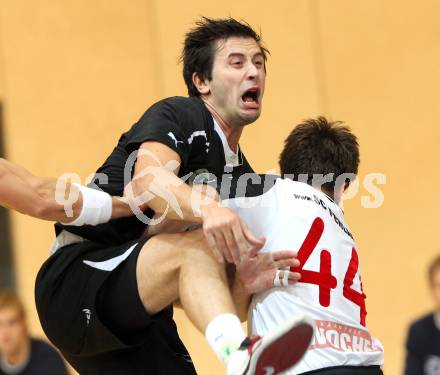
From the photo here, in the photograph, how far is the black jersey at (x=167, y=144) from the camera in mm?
3242

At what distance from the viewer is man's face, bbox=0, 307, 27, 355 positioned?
500 centimetres

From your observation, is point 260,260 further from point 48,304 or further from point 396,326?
point 396,326

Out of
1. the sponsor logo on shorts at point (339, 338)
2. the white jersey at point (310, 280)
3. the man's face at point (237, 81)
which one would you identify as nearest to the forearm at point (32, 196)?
the white jersey at point (310, 280)

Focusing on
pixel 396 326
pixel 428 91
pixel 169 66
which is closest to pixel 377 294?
pixel 396 326

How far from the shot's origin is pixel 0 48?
6570mm

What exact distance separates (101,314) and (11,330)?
192 cm

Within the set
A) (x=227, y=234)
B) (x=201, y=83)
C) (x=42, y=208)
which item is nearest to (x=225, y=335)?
(x=227, y=234)

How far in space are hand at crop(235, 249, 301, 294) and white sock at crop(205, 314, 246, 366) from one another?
0.81 feet

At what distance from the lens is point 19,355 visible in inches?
197

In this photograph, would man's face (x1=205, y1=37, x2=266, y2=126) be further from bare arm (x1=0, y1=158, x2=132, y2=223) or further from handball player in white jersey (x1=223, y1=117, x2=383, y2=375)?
bare arm (x1=0, y1=158, x2=132, y2=223)

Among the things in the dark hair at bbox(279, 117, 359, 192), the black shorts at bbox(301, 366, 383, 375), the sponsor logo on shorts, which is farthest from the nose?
the black shorts at bbox(301, 366, 383, 375)

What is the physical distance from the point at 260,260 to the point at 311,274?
171mm

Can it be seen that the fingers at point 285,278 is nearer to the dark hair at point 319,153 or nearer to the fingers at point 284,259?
the fingers at point 284,259

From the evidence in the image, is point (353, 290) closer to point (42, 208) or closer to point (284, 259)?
point (284, 259)
